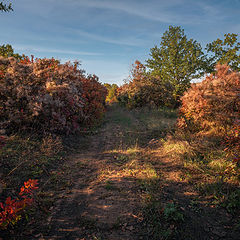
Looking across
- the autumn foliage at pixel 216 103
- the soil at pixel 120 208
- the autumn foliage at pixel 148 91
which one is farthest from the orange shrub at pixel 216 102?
the autumn foliage at pixel 148 91

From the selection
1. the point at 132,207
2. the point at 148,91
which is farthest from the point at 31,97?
the point at 148,91

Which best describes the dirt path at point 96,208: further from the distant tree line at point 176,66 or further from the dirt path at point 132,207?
the distant tree line at point 176,66

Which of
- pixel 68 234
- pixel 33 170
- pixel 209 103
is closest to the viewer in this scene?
pixel 68 234

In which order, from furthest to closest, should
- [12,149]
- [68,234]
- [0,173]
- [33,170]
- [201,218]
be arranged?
1. [12,149]
2. [33,170]
3. [0,173]
4. [201,218]
5. [68,234]

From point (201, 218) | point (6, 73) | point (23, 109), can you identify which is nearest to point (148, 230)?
point (201, 218)

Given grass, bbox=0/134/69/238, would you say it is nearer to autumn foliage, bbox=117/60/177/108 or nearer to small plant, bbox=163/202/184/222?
small plant, bbox=163/202/184/222

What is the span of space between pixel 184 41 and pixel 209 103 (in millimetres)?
12516

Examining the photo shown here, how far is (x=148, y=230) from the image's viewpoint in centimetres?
273

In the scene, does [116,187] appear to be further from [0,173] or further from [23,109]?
[23,109]

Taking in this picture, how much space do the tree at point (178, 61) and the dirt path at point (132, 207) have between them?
13724 millimetres

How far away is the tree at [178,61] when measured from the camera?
54.4 feet

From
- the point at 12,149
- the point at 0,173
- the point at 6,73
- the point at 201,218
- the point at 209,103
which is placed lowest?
the point at 201,218

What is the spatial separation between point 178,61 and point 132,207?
17075mm

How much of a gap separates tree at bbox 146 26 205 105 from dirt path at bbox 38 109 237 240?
45.0 ft
